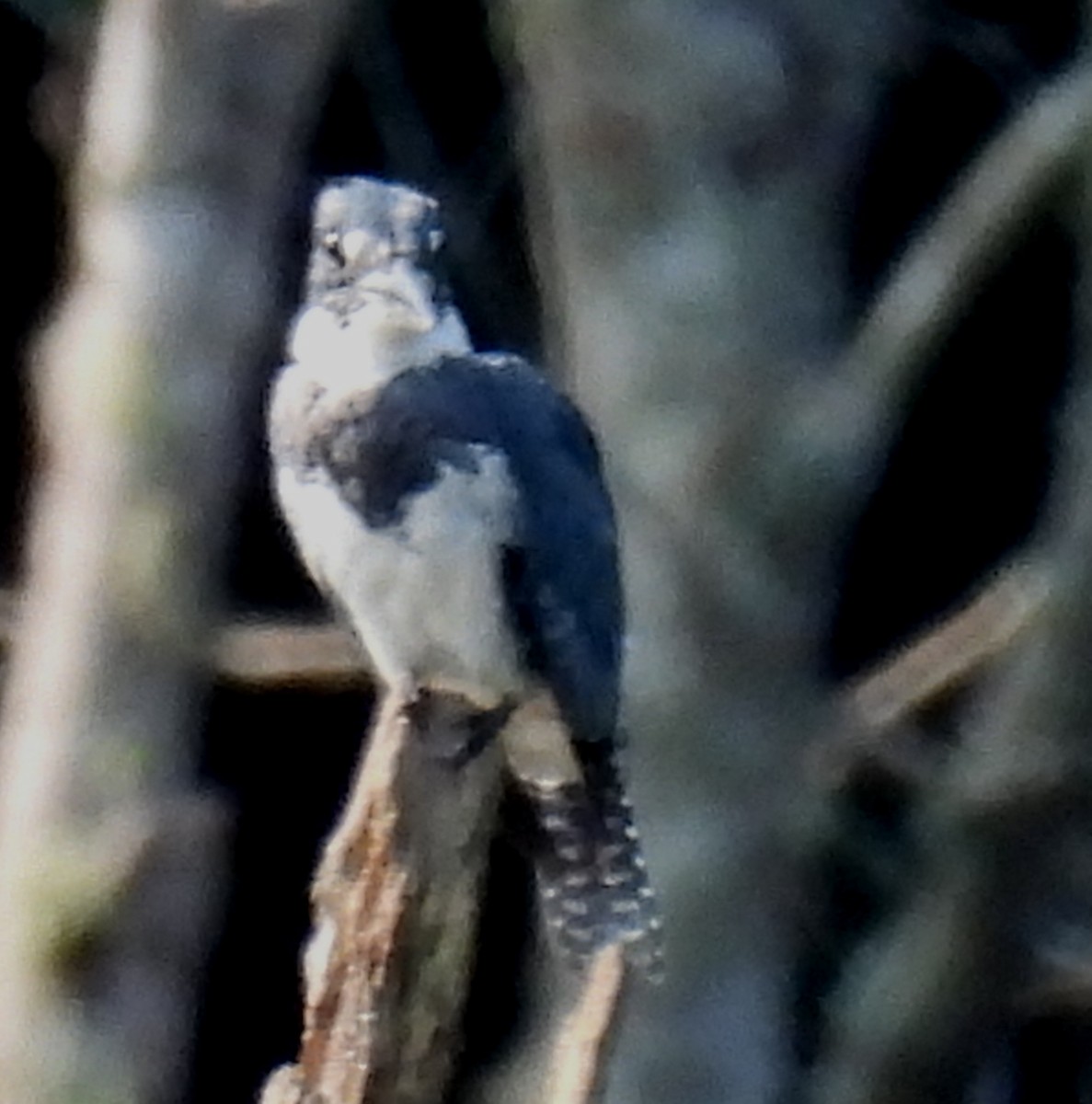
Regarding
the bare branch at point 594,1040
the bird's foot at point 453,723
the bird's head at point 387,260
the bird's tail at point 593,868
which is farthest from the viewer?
the bird's tail at point 593,868

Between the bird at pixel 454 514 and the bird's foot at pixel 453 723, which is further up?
the bird at pixel 454 514

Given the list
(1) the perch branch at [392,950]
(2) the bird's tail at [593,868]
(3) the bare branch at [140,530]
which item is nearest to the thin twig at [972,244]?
(3) the bare branch at [140,530]

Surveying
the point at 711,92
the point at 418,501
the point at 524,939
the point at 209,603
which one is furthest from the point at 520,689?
the point at 524,939

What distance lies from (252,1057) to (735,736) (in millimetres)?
1157

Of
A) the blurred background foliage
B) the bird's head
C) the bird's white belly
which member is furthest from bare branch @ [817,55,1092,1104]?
the bird's head

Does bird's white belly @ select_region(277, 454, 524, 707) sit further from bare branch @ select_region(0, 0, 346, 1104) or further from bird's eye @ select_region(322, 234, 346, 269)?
bare branch @ select_region(0, 0, 346, 1104)

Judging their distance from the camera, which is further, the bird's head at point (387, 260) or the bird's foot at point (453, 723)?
the bird's head at point (387, 260)

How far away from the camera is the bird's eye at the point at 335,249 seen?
2.71m

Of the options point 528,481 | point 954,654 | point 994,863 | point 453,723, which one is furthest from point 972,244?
point 453,723

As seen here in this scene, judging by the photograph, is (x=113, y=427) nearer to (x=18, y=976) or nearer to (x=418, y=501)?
(x=18, y=976)

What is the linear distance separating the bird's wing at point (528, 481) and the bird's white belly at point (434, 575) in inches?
0.5

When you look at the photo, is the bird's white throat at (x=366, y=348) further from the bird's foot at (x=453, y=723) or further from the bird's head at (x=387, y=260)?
the bird's foot at (x=453, y=723)

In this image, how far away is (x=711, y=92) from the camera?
11.7 ft

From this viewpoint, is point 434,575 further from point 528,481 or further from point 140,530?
point 140,530
